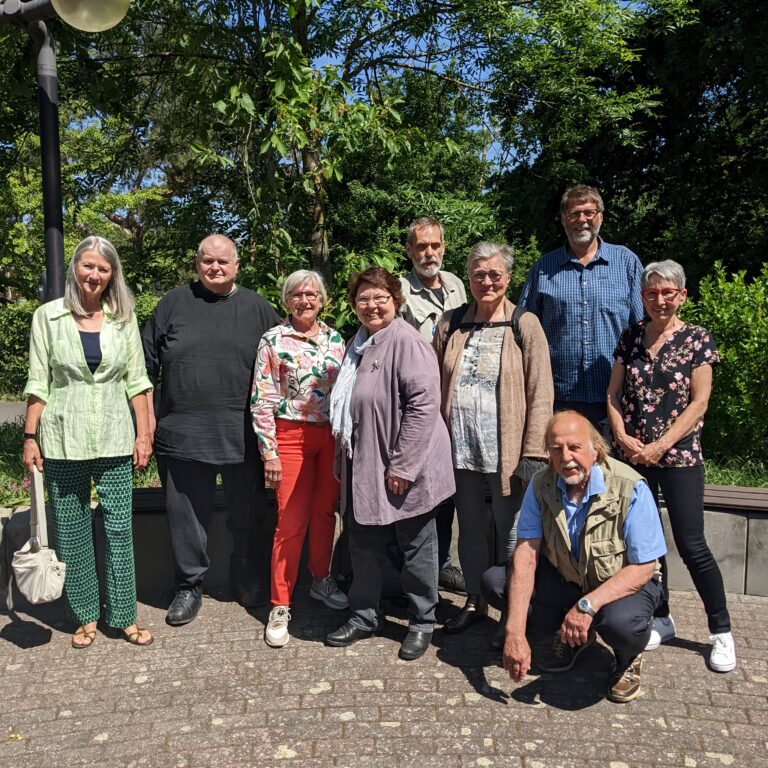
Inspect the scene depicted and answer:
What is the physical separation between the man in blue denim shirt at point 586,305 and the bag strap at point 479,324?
24 cm

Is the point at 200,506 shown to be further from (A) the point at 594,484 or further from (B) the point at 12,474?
(B) the point at 12,474

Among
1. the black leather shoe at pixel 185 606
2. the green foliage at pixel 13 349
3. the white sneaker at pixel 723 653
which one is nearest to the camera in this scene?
the white sneaker at pixel 723 653

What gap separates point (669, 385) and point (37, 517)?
3225 millimetres

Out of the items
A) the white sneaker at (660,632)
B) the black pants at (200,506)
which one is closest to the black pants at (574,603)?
the white sneaker at (660,632)

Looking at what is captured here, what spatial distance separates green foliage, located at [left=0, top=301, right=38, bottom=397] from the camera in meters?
16.6

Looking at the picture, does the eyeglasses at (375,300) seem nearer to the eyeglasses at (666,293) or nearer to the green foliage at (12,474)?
the eyeglasses at (666,293)

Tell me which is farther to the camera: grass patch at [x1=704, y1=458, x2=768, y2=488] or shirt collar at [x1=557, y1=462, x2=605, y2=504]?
grass patch at [x1=704, y1=458, x2=768, y2=488]

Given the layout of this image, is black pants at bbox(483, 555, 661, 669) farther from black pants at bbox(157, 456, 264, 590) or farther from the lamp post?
the lamp post

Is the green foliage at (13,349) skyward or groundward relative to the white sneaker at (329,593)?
skyward

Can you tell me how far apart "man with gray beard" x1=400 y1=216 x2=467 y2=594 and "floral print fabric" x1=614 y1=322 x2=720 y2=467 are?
108 cm

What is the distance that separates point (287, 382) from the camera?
429cm

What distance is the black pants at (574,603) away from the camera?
138 inches

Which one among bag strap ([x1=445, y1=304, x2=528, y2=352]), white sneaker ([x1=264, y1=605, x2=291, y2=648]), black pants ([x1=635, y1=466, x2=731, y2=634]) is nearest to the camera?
black pants ([x1=635, y1=466, x2=731, y2=634])

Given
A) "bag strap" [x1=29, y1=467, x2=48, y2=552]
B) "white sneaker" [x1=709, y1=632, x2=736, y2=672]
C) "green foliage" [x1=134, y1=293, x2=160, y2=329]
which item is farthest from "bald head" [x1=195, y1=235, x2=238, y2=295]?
"green foliage" [x1=134, y1=293, x2=160, y2=329]
